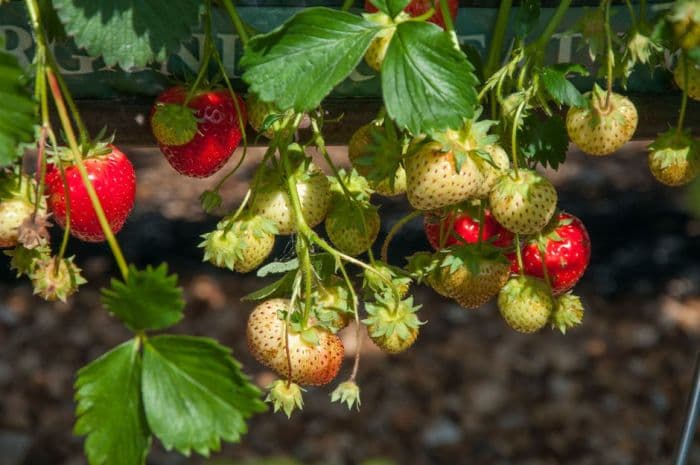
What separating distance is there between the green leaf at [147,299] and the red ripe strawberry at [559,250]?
38 cm

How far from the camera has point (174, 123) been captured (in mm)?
922

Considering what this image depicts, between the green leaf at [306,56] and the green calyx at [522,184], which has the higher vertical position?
the green leaf at [306,56]

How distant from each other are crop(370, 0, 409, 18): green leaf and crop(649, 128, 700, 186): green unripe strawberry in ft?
0.90

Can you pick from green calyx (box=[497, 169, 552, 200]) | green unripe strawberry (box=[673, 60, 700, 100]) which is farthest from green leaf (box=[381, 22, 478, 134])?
green unripe strawberry (box=[673, 60, 700, 100])

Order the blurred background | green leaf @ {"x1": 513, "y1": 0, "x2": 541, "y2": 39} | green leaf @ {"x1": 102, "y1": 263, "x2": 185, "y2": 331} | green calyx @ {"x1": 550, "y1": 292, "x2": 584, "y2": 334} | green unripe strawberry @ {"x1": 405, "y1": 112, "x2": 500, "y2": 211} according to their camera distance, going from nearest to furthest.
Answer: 1. green leaf @ {"x1": 102, "y1": 263, "x2": 185, "y2": 331}
2. green unripe strawberry @ {"x1": 405, "y1": 112, "x2": 500, "y2": 211}
3. green leaf @ {"x1": 513, "y1": 0, "x2": 541, "y2": 39}
4. green calyx @ {"x1": 550, "y1": 292, "x2": 584, "y2": 334}
5. the blurred background

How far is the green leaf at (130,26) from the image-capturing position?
805 mm

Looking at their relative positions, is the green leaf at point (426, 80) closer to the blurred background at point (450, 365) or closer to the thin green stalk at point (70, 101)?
the thin green stalk at point (70, 101)

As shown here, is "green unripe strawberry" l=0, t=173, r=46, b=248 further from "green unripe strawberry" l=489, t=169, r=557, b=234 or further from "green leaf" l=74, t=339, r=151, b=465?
"green unripe strawberry" l=489, t=169, r=557, b=234

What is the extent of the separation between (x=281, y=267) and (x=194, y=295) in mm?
2216

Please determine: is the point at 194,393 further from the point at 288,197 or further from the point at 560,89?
the point at 560,89

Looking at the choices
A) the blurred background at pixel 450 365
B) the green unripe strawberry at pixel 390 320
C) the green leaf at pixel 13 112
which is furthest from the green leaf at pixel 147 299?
the blurred background at pixel 450 365

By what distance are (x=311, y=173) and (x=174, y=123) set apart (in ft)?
0.40

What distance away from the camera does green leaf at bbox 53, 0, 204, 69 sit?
2.64 feet

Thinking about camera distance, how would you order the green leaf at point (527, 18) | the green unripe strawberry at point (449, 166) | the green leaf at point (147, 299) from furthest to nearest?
1. the green leaf at point (527, 18)
2. the green unripe strawberry at point (449, 166)
3. the green leaf at point (147, 299)
